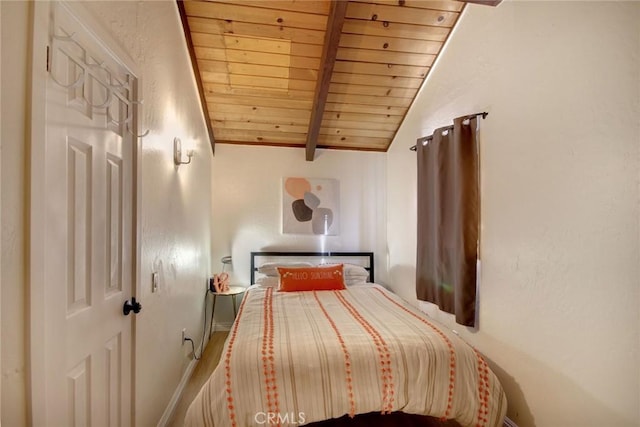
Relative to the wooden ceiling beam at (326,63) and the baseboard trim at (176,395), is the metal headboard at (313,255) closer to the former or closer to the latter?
the baseboard trim at (176,395)

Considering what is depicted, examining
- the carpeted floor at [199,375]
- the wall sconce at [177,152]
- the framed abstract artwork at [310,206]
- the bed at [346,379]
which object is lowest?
the carpeted floor at [199,375]

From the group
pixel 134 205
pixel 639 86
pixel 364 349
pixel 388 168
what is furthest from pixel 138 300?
pixel 388 168

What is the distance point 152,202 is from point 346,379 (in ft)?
4.67

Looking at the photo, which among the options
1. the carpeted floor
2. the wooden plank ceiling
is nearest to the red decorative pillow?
the carpeted floor

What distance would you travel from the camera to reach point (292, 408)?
1.43 m

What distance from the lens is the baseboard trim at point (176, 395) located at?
5.76ft

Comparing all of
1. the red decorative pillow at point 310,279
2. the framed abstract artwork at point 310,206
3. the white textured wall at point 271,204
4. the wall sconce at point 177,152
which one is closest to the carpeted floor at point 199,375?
the white textured wall at point 271,204

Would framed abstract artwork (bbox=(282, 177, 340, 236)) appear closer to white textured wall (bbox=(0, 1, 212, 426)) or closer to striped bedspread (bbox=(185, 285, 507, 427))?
white textured wall (bbox=(0, 1, 212, 426))

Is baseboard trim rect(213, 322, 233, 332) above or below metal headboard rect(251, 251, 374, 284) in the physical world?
below

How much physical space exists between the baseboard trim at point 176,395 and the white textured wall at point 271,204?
3.16 feet

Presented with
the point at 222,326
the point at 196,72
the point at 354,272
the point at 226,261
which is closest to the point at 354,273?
the point at 354,272

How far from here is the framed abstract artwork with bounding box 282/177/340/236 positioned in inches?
138

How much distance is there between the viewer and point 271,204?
3.51 meters

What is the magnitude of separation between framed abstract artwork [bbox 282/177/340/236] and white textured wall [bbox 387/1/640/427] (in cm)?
180
